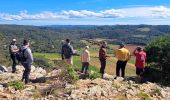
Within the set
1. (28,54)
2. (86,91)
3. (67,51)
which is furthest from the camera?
(67,51)

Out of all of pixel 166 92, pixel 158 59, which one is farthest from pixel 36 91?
pixel 158 59

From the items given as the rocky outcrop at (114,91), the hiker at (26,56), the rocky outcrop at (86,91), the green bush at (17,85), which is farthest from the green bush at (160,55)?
the green bush at (17,85)

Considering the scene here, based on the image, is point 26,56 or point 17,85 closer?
point 17,85

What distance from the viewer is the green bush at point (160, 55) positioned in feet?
87.8

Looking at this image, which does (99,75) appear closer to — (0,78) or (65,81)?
(65,81)

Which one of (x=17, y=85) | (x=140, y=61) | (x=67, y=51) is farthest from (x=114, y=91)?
(x=67, y=51)

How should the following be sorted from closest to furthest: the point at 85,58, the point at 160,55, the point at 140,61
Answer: the point at 140,61 < the point at 85,58 < the point at 160,55

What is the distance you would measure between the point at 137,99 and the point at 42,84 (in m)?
4.20

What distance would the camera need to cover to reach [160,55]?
1188 inches

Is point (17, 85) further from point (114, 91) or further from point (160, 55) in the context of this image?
point (160, 55)

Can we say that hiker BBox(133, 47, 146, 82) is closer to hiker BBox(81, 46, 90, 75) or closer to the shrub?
hiker BBox(81, 46, 90, 75)

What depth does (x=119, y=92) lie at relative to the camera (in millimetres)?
14203

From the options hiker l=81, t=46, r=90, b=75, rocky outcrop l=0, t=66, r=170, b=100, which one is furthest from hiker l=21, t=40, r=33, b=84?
hiker l=81, t=46, r=90, b=75

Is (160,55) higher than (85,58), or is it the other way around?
(85,58)
